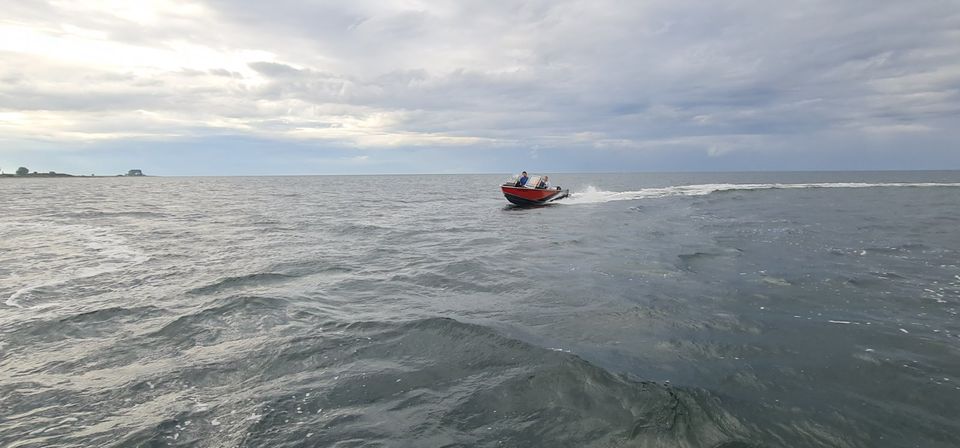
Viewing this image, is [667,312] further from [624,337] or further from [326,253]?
[326,253]

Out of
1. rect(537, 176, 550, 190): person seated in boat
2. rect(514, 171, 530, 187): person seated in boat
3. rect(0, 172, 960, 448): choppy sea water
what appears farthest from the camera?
rect(537, 176, 550, 190): person seated in boat

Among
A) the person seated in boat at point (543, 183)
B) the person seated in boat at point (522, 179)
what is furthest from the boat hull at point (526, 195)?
the person seated in boat at point (522, 179)

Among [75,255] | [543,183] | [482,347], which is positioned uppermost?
[543,183]

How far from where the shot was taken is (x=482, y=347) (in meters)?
8.24

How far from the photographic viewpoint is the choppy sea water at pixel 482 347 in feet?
18.7

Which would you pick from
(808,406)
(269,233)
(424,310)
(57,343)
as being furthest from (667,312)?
(269,233)

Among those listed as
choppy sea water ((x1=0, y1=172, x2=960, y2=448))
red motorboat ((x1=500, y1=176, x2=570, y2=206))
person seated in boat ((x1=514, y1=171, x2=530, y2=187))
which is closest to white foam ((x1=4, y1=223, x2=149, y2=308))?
choppy sea water ((x1=0, y1=172, x2=960, y2=448))

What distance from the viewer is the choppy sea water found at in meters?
5.69

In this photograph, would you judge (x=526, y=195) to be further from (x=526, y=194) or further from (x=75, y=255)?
(x=75, y=255)

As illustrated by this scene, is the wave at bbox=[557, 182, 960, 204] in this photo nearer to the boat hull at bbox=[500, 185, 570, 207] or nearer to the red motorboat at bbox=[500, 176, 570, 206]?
the red motorboat at bbox=[500, 176, 570, 206]

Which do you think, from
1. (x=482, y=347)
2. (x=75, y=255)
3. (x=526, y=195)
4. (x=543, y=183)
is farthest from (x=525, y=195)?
(x=482, y=347)

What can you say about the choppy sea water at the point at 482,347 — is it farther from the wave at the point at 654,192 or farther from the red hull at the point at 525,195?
the wave at the point at 654,192

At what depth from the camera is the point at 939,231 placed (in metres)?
21.7

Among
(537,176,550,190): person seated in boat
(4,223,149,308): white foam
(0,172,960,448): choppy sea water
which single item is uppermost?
(537,176,550,190): person seated in boat
